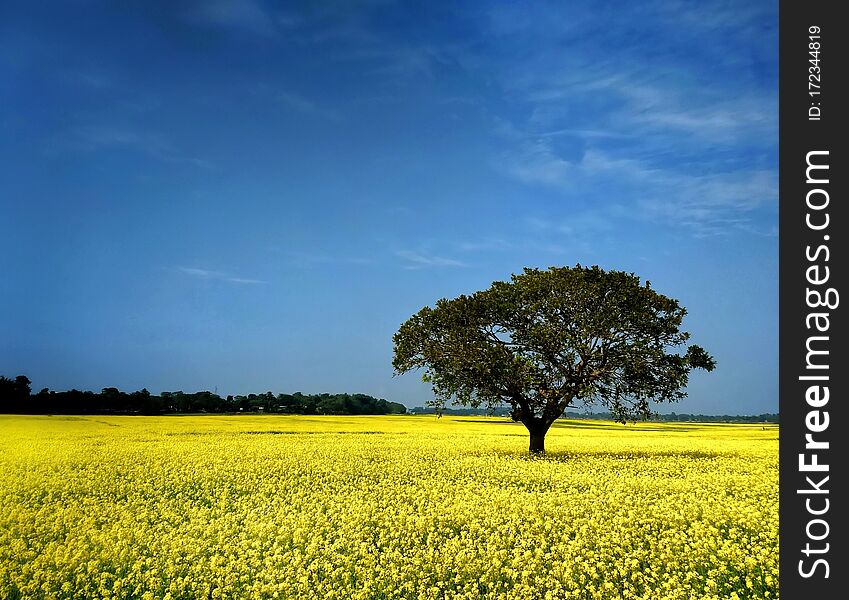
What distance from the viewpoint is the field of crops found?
7.50 metres

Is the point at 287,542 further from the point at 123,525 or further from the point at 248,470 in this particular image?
the point at 248,470

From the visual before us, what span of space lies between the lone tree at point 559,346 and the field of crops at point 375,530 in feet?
13.9

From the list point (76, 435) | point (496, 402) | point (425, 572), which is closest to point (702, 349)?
point (496, 402)

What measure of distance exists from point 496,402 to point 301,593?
634 inches

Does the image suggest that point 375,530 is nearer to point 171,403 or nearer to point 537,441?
point 537,441

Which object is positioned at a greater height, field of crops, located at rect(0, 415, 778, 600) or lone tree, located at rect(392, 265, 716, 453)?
lone tree, located at rect(392, 265, 716, 453)

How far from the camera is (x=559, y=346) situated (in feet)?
71.4

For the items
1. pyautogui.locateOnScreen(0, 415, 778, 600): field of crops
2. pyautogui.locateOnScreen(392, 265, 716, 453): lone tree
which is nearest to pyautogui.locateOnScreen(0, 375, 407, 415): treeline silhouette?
pyautogui.locateOnScreen(0, 415, 778, 600): field of crops

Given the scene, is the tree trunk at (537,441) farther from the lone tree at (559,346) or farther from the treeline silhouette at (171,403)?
the treeline silhouette at (171,403)

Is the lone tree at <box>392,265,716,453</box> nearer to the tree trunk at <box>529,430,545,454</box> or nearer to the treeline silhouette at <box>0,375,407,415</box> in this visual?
the tree trunk at <box>529,430,545,454</box>

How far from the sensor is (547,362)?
22234 millimetres

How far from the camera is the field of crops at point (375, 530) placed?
7.50m

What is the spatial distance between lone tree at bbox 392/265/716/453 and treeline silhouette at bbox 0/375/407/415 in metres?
14.3

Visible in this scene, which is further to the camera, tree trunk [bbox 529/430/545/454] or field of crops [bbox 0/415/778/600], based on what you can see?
tree trunk [bbox 529/430/545/454]
